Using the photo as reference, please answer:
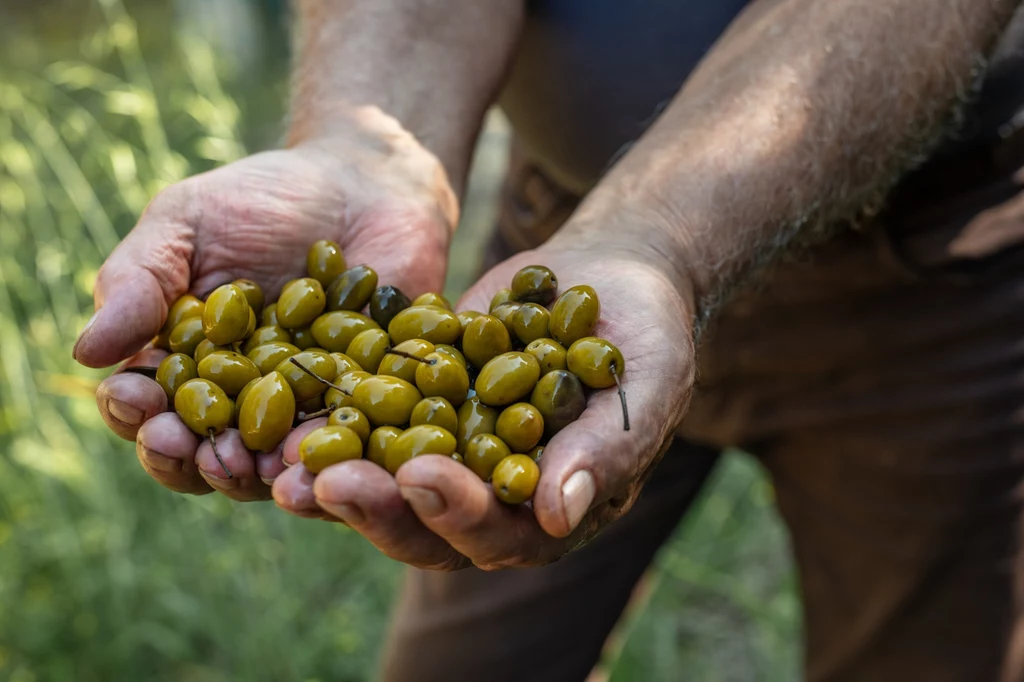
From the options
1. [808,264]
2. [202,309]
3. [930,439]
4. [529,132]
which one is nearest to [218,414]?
[202,309]

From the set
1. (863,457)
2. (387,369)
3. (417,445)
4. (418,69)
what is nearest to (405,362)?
(387,369)

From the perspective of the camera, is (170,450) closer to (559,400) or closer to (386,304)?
(386,304)

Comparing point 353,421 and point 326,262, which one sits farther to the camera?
point 326,262

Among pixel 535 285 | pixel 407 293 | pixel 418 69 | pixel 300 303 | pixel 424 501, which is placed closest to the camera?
pixel 424 501

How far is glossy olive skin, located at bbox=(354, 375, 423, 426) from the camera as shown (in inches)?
59.0

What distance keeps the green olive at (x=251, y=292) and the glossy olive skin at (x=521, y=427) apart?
588 mm

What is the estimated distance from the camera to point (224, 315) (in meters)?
1.62

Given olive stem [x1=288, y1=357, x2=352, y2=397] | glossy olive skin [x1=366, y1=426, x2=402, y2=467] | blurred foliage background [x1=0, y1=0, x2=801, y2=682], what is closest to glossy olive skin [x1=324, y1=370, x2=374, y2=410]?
olive stem [x1=288, y1=357, x2=352, y2=397]

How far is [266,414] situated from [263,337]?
282 mm

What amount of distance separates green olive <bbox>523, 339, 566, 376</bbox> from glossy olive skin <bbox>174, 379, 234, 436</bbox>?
0.50 metres

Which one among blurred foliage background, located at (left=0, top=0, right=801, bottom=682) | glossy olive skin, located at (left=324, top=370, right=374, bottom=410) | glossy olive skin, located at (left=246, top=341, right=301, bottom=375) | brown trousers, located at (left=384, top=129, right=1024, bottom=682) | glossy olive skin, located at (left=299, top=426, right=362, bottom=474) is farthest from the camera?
blurred foliage background, located at (left=0, top=0, right=801, bottom=682)

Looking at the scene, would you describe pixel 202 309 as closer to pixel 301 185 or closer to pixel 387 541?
pixel 301 185

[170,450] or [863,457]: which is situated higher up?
[170,450]

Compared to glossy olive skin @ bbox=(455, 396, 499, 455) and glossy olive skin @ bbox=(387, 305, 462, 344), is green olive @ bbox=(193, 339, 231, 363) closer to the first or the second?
glossy olive skin @ bbox=(387, 305, 462, 344)
